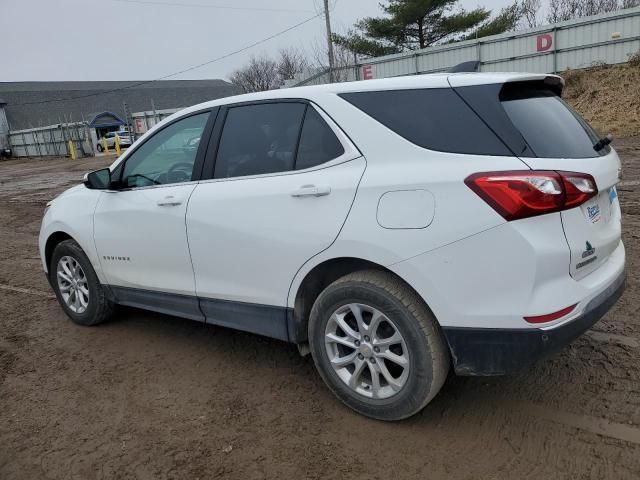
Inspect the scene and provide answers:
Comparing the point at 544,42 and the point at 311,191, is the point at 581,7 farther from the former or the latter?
the point at 311,191

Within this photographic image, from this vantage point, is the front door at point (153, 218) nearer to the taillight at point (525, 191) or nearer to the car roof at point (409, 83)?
the car roof at point (409, 83)

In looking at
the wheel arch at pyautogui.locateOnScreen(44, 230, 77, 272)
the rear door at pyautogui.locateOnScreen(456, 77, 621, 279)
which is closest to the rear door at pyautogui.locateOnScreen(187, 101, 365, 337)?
the rear door at pyautogui.locateOnScreen(456, 77, 621, 279)

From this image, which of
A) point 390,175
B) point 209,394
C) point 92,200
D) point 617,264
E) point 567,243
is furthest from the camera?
point 92,200

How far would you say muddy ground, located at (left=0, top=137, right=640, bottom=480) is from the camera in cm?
265

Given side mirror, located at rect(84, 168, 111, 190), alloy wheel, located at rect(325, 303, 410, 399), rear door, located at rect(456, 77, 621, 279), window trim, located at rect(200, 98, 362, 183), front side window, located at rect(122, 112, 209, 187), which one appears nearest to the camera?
rear door, located at rect(456, 77, 621, 279)

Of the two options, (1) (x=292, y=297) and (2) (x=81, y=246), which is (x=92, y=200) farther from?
(1) (x=292, y=297)

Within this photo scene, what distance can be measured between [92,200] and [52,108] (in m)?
59.8

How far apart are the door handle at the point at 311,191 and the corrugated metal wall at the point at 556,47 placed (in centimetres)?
1966

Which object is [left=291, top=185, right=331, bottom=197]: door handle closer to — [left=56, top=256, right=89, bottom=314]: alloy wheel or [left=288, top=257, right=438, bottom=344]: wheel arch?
[left=288, top=257, right=438, bottom=344]: wheel arch

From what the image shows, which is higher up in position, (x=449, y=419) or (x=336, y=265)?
(x=336, y=265)

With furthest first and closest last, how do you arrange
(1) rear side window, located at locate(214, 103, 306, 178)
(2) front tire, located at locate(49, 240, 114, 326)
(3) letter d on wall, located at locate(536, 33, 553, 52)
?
(3) letter d on wall, located at locate(536, 33, 553, 52) < (2) front tire, located at locate(49, 240, 114, 326) < (1) rear side window, located at locate(214, 103, 306, 178)

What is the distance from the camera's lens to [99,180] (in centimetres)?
421

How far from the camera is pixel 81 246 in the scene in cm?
447

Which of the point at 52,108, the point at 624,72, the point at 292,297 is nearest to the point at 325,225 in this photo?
the point at 292,297
